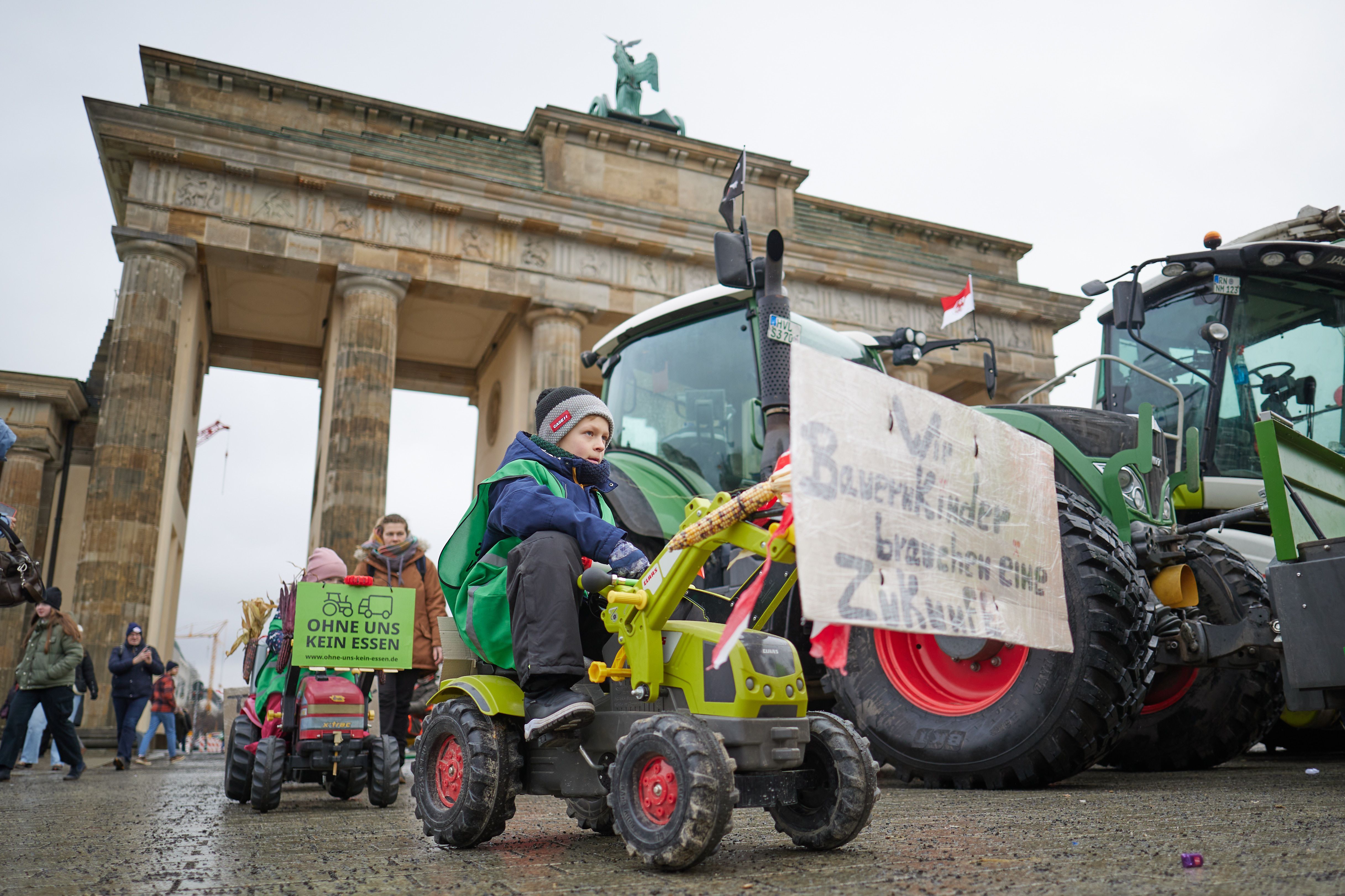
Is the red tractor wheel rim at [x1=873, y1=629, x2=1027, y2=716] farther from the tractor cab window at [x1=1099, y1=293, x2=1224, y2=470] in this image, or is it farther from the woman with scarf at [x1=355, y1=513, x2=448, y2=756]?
the woman with scarf at [x1=355, y1=513, x2=448, y2=756]

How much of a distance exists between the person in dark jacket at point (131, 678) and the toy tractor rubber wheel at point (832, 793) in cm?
945

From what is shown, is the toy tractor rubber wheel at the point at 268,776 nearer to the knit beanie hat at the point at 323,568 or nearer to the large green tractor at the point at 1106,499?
the knit beanie hat at the point at 323,568

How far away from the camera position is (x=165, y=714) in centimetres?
1209

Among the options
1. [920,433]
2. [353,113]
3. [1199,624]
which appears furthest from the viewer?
[353,113]

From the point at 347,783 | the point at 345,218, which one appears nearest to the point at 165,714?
the point at 347,783

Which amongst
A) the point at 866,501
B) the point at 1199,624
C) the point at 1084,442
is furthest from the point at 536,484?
the point at 1084,442

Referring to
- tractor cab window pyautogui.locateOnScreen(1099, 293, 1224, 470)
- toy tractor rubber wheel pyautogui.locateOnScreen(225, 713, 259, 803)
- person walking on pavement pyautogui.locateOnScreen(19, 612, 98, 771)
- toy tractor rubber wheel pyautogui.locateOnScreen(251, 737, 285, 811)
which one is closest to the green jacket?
person walking on pavement pyautogui.locateOnScreen(19, 612, 98, 771)

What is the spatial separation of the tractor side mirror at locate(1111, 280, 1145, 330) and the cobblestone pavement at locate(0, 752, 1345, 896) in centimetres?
261

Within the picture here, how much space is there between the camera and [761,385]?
231 inches

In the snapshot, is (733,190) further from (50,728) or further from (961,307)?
(50,728)

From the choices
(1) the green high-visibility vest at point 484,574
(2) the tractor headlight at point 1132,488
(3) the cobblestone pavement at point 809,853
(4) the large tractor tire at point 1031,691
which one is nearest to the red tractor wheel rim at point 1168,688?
(3) the cobblestone pavement at point 809,853

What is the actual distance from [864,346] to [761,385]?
979mm

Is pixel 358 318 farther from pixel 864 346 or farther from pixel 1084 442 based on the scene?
pixel 1084 442

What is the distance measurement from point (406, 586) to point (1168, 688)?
4.47 meters
